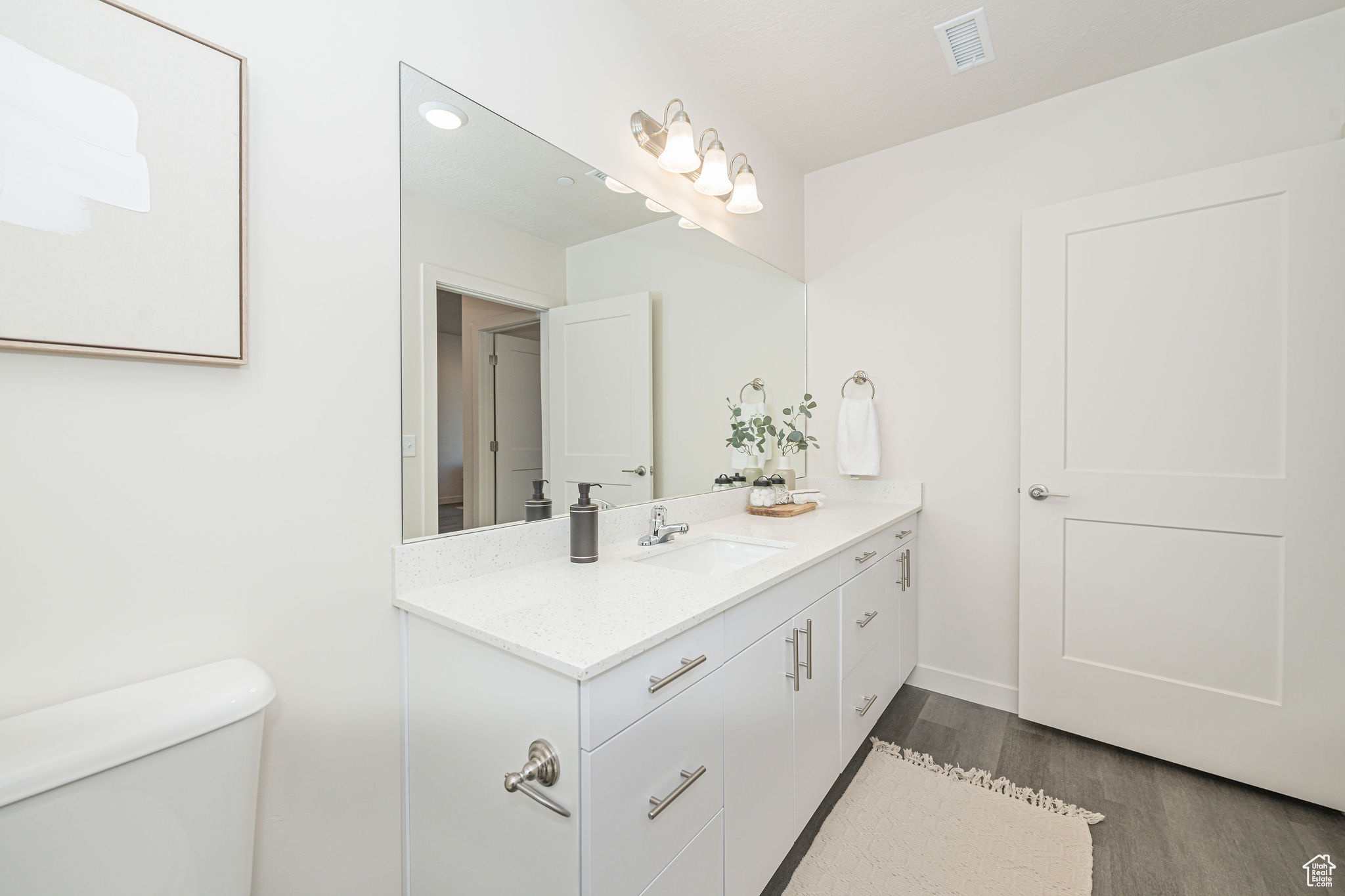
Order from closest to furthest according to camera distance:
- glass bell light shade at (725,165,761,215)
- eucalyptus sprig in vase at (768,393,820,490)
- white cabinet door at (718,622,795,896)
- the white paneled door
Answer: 1. white cabinet door at (718,622,795,896)
2. the white paneled door
3. glass bell light shade at (725,165,761,215)
4. eucalyptus sprig in vase at (768,393,820,490)

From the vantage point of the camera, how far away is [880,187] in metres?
2.52

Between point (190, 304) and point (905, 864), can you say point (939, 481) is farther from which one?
point (190, 304)

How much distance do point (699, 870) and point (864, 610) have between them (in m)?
1.02

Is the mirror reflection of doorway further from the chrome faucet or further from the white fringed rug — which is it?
the white fringed rug

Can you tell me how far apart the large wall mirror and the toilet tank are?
43cm

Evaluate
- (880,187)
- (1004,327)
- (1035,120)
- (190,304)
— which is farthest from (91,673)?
(1035,120)

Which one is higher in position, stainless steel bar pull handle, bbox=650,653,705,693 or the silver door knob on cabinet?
the silver door knob on cabinet

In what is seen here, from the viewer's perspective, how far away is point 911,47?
1.85m

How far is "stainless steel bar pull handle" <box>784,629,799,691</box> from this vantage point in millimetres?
1356

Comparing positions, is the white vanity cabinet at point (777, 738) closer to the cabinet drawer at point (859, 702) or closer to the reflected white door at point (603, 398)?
the cabinet drawer at point (859, 702)

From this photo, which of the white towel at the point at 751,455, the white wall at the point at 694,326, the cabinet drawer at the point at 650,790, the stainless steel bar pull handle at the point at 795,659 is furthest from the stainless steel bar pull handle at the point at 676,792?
the white towel at the point at 751,455

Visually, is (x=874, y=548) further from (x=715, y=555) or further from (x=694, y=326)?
(x=694, y=326)

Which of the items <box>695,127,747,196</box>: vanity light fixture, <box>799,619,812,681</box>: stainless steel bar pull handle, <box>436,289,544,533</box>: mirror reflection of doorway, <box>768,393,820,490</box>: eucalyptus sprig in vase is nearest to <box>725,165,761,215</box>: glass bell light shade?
<box>695,127,747,196</box>: vanity light fixture

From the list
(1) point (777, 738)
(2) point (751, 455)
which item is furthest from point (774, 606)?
(2) point (751, 455)
